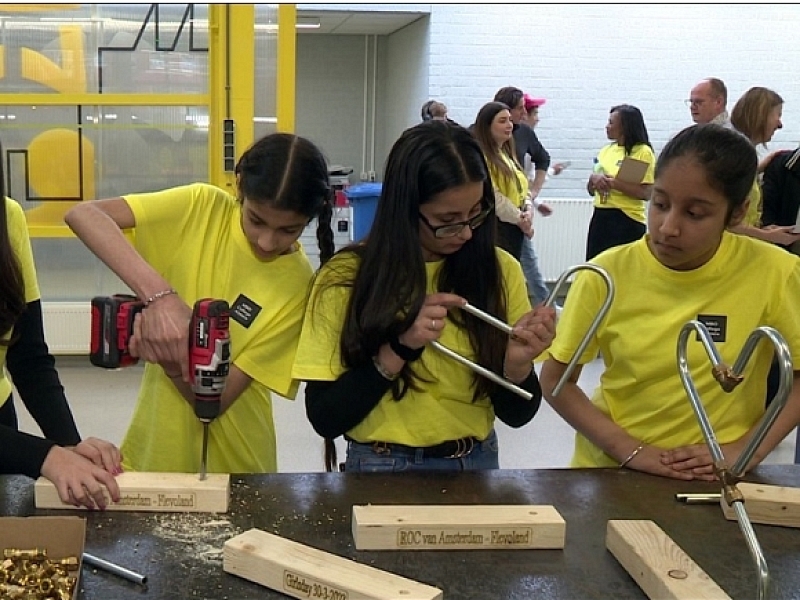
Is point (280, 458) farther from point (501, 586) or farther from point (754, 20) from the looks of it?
point (754, 20)

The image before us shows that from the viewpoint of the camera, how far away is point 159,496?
1215 mm

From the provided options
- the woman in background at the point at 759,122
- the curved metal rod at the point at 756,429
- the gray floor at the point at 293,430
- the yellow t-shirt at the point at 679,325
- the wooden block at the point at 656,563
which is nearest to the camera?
the curved metal rod at the point at 756,429

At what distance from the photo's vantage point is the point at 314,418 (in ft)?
4.54

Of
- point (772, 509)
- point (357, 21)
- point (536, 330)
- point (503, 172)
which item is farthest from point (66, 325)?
point (357, 21)

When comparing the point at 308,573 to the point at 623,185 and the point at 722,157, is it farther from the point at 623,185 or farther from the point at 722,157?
the point at 623,185

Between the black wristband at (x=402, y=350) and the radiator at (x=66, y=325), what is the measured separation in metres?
3.09

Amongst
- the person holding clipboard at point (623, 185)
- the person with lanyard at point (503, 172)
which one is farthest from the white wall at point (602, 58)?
the person with lanyard at point (503, 172)

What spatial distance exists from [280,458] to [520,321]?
6.61ft

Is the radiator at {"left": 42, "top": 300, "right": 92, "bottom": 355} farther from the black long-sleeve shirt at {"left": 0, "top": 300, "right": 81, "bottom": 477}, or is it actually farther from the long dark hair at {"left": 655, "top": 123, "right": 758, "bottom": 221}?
the long dark hair at {"left": 655, "top": 123, "right": 758, "bottom": 221}

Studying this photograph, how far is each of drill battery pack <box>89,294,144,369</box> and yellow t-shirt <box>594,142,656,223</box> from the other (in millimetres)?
3666

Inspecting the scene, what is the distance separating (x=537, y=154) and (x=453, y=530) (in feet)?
14.8

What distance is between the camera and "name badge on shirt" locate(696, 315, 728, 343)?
1471 millimetres

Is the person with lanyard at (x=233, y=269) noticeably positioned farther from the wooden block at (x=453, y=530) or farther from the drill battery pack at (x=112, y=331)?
the wooden block at (x=453, y=530)

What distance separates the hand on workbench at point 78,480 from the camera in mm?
1197
